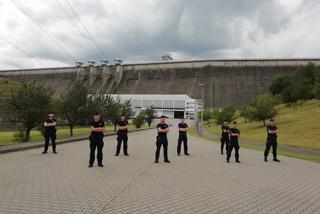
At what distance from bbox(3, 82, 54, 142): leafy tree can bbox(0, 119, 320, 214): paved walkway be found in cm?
1209

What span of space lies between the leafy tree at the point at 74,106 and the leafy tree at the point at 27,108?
17.8ft

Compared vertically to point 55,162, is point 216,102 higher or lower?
higher

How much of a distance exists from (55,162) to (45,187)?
15.0 feet

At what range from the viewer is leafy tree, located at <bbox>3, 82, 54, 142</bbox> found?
2362 centimetres

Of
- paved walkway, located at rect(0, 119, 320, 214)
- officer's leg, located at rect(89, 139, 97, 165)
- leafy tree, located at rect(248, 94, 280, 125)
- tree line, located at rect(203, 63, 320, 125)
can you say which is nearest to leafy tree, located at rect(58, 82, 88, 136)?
tree line, located at rect(203, 63, 320, 125)

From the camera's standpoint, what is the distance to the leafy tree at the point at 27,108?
77.5 ft

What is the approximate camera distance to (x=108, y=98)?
141 feet

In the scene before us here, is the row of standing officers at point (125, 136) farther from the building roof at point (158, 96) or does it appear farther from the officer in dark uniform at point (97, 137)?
the building roof at point (158, 96)

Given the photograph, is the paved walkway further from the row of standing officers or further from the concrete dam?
the concrete dam

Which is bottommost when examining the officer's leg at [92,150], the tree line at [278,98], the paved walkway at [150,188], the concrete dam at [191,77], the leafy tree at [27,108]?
the paved walkway at [150,188]

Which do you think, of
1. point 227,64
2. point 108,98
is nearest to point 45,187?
point 108,98

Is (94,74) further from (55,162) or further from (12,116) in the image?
(55,162)

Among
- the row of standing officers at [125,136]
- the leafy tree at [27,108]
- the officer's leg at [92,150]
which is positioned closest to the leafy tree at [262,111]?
the leafy tree at [27,108]

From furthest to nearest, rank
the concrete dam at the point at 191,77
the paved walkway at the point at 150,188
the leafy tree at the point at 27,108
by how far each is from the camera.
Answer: the concrete dam at the point at 191,77
the leafy tree at the point at 27,108
the paved walkway at the point at 150,188
